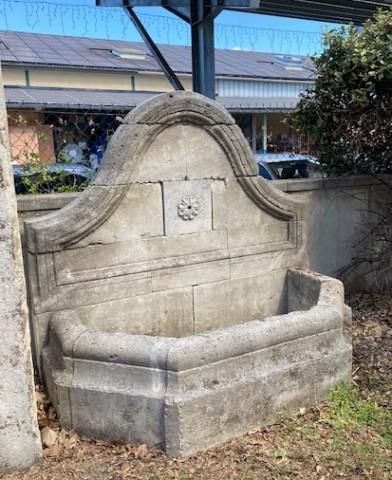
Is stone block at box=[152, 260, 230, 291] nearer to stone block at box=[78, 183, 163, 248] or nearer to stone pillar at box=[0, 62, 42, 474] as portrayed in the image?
stone block at box=[78, 183, 163, 248]

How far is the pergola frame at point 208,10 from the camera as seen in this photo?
6.75 m

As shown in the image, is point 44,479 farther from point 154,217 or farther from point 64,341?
point 154,217

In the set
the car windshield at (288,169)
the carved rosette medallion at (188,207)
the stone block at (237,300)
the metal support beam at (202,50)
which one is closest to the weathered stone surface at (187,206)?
the carved rosette medallion at (188,207)

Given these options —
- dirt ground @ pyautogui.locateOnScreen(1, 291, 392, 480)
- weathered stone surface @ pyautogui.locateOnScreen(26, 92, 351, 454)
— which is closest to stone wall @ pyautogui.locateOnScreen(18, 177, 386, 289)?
weathered stone surface @ pyautogui.locateOnScreen(26, 92, 351, 454)

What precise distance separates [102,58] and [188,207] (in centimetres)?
1779

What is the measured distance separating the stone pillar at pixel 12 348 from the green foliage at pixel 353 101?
3482mm

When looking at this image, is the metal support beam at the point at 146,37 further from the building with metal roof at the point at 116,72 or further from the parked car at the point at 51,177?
the building with metal roof at the point at 116,72

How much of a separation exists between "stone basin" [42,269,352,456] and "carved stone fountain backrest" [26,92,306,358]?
1.33 ft

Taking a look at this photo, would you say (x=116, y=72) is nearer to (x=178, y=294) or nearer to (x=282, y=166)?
(x=282, y=166)

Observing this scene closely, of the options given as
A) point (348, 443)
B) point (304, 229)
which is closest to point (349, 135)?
point (304, 229)

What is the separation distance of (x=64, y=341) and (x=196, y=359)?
90cm

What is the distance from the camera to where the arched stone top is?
332 cm

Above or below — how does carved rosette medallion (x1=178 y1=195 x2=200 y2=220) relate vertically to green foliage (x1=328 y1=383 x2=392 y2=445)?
above

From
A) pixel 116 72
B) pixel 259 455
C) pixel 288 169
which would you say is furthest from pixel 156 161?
pixel 116 72
